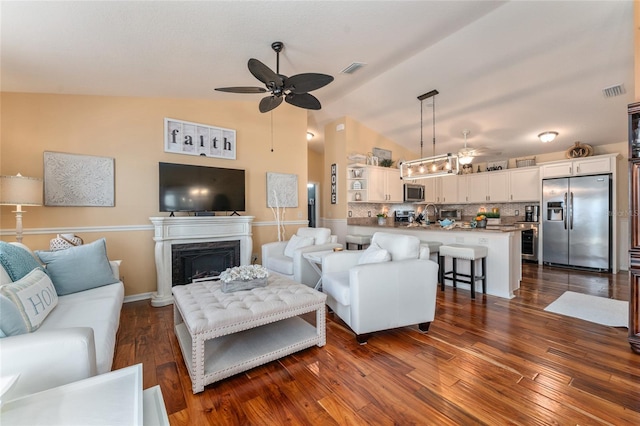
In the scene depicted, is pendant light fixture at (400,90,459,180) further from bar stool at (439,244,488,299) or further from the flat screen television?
the flat screen television

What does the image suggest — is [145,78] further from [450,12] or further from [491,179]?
[491,179]

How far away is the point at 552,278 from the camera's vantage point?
14.4ft

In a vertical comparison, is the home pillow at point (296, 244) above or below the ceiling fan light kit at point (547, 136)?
below

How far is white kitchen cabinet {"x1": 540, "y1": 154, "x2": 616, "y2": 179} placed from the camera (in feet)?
15.4

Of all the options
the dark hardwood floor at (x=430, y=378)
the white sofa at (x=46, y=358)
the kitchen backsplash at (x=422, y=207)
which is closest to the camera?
the white sofa at (x=46, y=358)

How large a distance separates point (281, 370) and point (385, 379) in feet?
2.43

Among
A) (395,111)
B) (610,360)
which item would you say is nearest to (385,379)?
(610,360)

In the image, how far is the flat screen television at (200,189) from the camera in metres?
3.59

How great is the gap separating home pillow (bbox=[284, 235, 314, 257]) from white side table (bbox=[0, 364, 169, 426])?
2.79 metres

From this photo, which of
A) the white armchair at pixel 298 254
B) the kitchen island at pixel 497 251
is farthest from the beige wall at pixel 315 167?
the kitchen island at pixel 497 251

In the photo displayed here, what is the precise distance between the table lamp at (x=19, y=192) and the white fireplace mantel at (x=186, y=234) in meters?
1.05

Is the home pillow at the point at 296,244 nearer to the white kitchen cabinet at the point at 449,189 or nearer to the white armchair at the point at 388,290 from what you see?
the white armchair at the point at 388,290

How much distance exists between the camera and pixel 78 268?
230 centimetres

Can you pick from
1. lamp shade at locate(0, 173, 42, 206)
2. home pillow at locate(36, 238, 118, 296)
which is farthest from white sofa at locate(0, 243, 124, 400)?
lamp shade at locate(0, 173, 42, 206)
